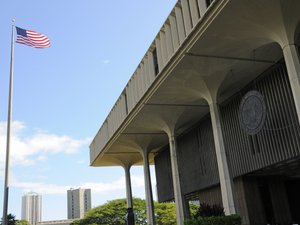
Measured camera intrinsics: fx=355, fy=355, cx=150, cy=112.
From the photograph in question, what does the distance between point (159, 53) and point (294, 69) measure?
7.02 meters

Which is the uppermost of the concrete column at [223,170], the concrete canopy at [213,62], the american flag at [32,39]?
the american flag at [32,39]

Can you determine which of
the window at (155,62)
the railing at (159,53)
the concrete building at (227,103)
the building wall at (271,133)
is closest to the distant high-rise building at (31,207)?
the railing at (159,53)

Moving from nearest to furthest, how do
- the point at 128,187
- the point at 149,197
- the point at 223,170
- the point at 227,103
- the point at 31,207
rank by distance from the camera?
the point at 223,170 → the point at 227,103 → the point at 149,197 → the point at 128,187 → the point at 31,207

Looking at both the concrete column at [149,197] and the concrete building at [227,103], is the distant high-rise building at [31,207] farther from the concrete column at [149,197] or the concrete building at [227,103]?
the concrete building at [227,103]

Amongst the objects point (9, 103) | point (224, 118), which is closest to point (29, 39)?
point (9, 103)

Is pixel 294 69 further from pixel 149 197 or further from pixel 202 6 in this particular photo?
pixel 149 197

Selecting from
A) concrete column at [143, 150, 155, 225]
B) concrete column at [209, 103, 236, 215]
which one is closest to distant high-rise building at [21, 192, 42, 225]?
concrete column at [143, 150, 155, 225]

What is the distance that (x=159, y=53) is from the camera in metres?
16.4

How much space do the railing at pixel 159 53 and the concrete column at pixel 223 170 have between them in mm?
3477

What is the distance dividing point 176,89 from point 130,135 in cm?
823

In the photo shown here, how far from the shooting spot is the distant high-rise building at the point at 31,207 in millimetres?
106894

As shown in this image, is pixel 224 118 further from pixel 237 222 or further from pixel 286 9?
pixel 286 9

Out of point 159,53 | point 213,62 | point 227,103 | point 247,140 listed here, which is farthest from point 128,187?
point 213,62

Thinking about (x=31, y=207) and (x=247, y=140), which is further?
(x=31, y=207)
